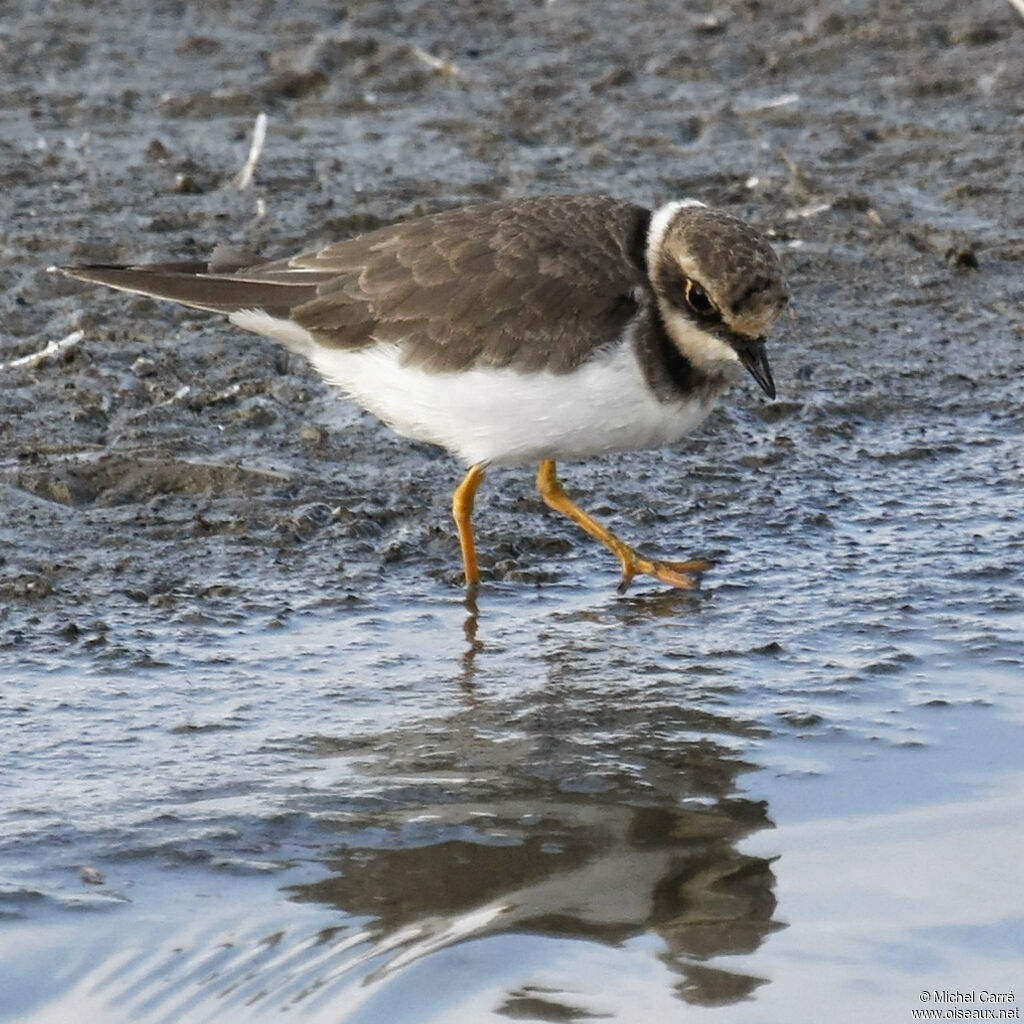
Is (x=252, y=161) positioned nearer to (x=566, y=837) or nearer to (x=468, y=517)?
(x=468, y=517)

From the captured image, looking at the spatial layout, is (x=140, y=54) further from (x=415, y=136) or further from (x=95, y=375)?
(x=95, y=375)

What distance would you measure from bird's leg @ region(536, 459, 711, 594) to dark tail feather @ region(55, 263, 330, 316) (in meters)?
1.02

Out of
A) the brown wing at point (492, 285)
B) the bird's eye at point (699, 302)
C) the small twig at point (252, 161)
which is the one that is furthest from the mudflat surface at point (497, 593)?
the bird's eye at point (699, 302)

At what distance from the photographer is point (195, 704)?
5.22 metres

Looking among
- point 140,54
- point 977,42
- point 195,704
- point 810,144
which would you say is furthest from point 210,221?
point 977,42

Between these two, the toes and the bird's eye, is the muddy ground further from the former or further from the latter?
the bird's eye

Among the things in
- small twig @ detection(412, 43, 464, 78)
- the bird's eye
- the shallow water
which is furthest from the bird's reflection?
small twig @ detection(412, 43, 464, 78)

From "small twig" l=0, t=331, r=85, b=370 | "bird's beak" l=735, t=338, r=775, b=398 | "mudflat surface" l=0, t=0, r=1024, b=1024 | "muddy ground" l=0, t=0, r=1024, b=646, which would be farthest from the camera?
"small twig" l=0, t=331, r=85, b=370

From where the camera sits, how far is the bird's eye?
575 centimetres

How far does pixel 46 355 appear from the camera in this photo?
284 inches

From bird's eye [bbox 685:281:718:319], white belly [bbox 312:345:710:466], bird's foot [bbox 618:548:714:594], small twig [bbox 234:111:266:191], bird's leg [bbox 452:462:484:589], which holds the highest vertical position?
small twig [bbox 234:111:266:191]

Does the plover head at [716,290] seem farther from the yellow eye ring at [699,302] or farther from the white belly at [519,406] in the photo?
the white belly at [519,406]

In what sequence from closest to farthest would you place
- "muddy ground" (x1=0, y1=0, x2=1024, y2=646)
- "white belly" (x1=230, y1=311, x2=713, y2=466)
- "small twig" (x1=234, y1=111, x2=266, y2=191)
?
"white belly" (x1=230, y1=311, x2=713, y2=466)
"muddy ground" (x1=0, y1=0, x2=1024, y2=646)
"small twig" (x1=234, y1=111, x2=266, y2=191)

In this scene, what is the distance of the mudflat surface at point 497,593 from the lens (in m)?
4.27
